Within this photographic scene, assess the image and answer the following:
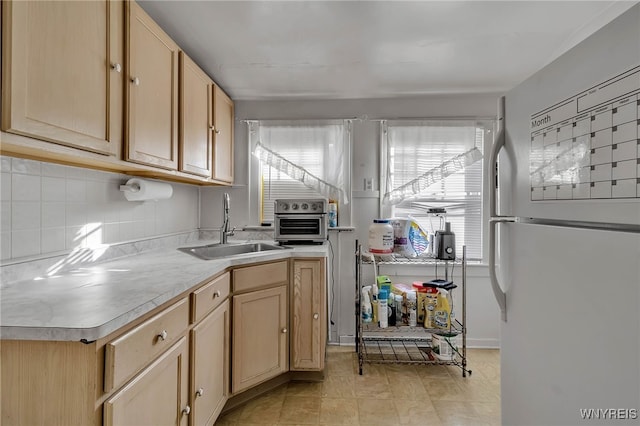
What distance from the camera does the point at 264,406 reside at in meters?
1.80

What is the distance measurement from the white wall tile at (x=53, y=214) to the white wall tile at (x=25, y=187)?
0.05 m

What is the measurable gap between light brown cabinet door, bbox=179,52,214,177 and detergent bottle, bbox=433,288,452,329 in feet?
6.34

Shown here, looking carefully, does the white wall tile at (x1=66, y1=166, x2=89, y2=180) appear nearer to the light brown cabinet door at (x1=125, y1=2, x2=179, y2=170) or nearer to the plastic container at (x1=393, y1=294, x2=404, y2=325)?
the light brown cabinet door at (x1=125, y1=2, x2=179, y2=170)

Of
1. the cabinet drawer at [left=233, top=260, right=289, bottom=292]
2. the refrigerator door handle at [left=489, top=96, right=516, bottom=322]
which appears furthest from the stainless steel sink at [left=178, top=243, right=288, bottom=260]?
the refrigerator door handle at [left=489, top=96, right=516, bottom=322]

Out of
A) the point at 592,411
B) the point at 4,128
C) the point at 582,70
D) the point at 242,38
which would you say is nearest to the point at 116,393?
the point at 4,128

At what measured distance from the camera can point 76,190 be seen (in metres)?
1.41

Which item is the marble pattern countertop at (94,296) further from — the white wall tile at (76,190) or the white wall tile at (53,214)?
the white wall tile at (76,190)

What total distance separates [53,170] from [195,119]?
31.6 inches

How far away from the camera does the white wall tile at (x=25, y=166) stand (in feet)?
3.71

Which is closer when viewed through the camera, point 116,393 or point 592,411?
point 592,411

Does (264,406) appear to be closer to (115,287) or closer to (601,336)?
(115,287)

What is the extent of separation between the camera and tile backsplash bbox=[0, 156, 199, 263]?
3.67 feet

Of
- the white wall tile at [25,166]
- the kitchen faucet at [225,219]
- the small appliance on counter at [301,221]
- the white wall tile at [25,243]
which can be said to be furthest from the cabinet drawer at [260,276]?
the white wall tile at [25,166]

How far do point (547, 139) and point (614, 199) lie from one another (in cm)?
27
